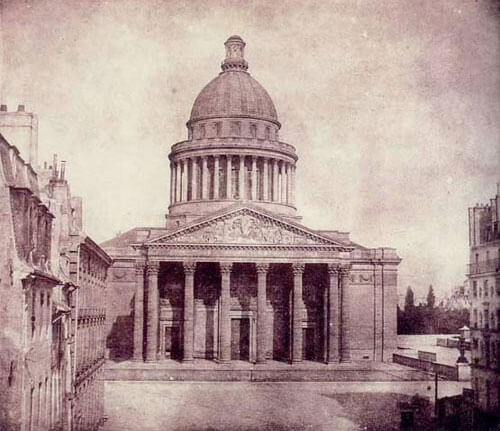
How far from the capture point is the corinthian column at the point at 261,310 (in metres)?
56.8

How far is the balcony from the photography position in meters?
27.0

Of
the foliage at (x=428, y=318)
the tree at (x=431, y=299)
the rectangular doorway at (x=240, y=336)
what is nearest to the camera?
the rectangular doorway at (x=240, y=336)

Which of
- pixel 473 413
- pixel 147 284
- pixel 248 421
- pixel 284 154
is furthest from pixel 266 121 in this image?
pixel 473 413

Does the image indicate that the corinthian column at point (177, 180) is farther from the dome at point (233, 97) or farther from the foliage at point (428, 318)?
the foliage at point (428, 318)

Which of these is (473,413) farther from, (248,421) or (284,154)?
(284,154)

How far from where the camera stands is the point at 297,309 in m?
58.5

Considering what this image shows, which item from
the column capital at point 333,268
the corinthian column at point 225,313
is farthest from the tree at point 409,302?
the corinthian column at point 225,313

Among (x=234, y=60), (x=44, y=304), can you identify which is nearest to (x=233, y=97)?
(x=234, y=60)

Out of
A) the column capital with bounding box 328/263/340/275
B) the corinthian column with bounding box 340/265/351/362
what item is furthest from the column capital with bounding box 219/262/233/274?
the corinthian column with bounding box 340/265/351/362

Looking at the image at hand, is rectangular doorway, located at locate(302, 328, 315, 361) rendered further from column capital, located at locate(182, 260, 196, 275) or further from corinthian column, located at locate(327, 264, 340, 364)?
column capital, located at locate(182, 260, 196, 275)

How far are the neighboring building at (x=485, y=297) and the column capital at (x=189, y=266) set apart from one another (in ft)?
98.7

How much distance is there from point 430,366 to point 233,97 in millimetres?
36859

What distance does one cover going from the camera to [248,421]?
3416 centimetres

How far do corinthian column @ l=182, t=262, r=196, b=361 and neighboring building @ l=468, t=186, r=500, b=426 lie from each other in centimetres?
2989
